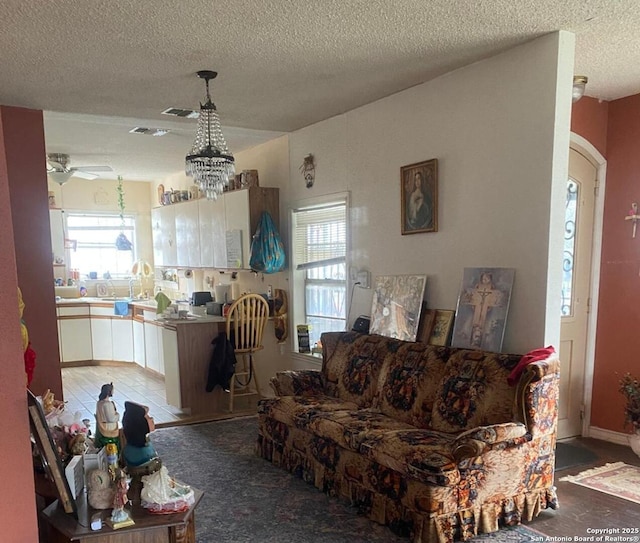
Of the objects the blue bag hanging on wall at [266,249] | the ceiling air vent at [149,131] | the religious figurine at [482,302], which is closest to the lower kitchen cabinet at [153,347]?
the blue bag hanging on wall at [266,249]

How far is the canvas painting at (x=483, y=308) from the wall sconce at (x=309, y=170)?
1.99 meters

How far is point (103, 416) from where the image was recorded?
2168 millimetres

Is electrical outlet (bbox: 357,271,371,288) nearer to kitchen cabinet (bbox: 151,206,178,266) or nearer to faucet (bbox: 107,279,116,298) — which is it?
kitchen cabinet (bbox: 151,206,178,266)

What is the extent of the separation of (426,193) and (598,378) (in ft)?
6.85

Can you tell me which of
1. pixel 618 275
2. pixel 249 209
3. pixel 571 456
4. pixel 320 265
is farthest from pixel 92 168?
pixel 571 456

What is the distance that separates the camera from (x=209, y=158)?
11.3 ft

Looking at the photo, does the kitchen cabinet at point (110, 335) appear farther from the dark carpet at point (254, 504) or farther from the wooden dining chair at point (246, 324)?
the dark carpet at point (254, 504)

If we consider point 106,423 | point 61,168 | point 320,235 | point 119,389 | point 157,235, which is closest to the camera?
point 106,423

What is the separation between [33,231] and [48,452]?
2765mm

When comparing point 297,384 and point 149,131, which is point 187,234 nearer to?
point 149,131

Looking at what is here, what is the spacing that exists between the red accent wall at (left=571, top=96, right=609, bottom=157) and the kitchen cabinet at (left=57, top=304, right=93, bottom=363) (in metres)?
6.22

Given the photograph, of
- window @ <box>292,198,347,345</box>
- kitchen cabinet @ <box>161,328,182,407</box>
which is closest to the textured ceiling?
window @ <box>292,198,347,345</box>

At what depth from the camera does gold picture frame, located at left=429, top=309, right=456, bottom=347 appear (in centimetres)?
330

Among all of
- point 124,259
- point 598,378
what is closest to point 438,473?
point 598,378
